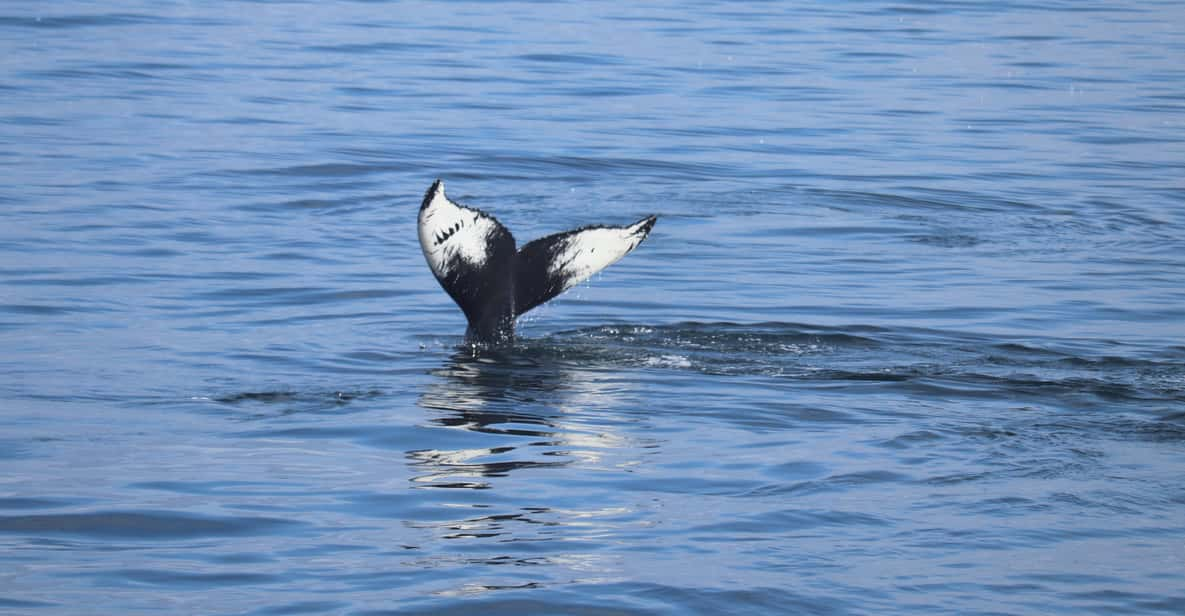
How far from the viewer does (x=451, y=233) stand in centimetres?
905

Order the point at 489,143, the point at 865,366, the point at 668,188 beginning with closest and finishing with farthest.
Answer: the point at 865,366
the point at 668,188
the point at 489,143

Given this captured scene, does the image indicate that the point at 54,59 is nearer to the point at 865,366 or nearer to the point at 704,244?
the point at 704,244

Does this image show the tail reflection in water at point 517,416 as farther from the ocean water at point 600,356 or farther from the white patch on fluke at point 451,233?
the white patch on fluke at point 451,233

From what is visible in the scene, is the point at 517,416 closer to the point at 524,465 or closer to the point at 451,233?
the point at 524,465

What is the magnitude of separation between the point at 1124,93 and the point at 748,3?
13.2 m

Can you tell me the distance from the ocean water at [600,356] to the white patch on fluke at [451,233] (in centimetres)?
55

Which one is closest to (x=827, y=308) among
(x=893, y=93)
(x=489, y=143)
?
(x=489, y=143)

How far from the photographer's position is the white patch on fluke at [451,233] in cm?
895

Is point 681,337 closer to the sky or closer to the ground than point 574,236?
closer to the ground

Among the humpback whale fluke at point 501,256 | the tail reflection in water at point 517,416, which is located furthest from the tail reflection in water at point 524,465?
the humpback whale fluke at point 501,256

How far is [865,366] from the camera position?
9523mm

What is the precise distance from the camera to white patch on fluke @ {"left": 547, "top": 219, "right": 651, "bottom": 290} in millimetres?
9055

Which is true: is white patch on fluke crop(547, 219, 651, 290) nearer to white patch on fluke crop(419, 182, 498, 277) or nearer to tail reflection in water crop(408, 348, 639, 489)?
white patch on fluke crop(419, 182, 498, 277)

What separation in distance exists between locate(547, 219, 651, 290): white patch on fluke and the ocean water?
518mm
